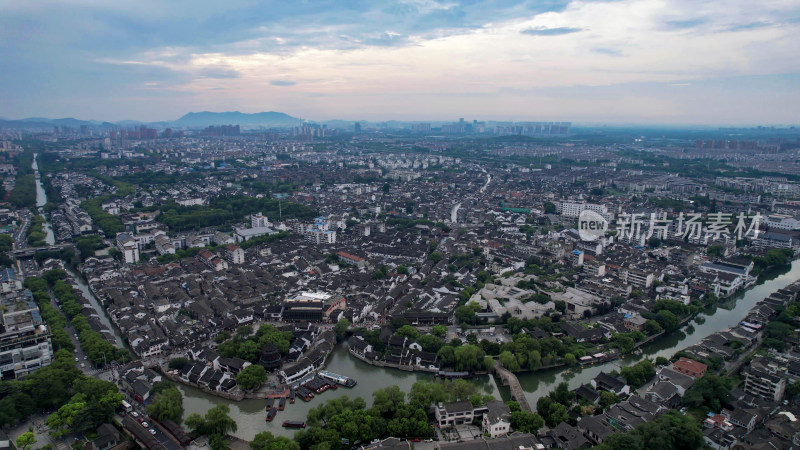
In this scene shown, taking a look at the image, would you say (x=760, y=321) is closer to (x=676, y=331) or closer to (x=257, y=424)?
(x=676, y=331)

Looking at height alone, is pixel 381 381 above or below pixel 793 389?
below

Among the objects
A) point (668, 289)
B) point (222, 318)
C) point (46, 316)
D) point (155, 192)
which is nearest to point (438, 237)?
point (668, 289)

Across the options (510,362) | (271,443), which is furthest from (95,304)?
(510,362)

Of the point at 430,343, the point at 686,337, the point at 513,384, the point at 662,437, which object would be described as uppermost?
the point at 662,437

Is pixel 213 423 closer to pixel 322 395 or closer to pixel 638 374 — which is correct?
pixel 322 395

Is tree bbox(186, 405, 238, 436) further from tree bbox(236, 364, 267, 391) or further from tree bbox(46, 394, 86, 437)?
tree bbox(46, 394, 86, 437)

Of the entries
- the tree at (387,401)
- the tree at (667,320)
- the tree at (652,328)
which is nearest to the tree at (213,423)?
the tree at (387,401)

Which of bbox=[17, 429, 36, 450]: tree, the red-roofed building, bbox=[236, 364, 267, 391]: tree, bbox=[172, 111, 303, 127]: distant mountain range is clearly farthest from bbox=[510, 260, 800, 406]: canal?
bbox=[172, 111, 303, 127]: distant mountain range
